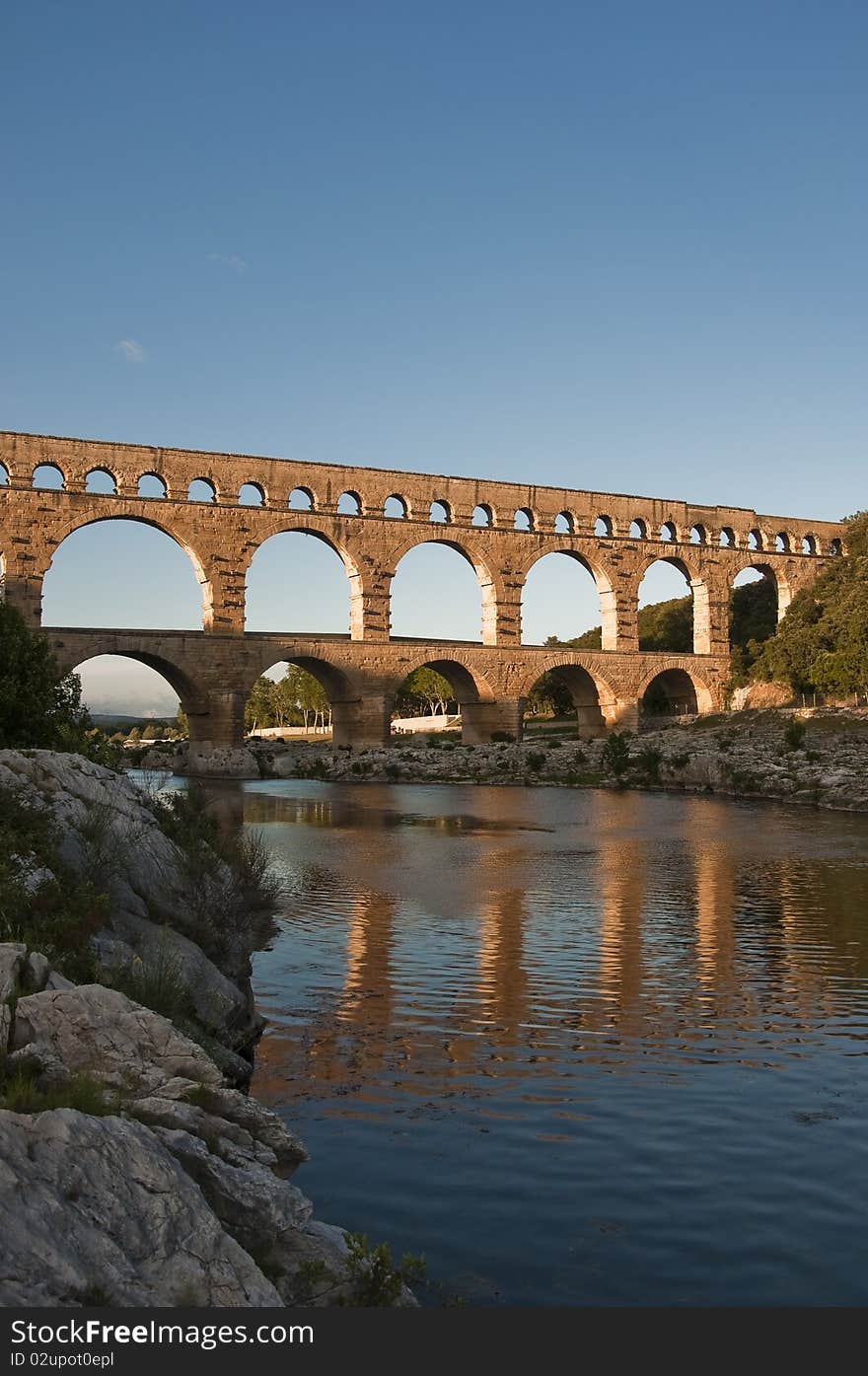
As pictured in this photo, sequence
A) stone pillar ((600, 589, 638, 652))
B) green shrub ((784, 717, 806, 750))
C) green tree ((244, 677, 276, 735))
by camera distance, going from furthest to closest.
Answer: green tree ((244, 677, 276, 735))
stone pillar ((600, 589, 638, 652))
green shrub ((784, 717, 806, 750))

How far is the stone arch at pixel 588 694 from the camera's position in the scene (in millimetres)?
56688

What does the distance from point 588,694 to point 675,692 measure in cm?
733

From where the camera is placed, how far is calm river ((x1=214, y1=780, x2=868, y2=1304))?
5332mm

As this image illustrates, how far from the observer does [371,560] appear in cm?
5156

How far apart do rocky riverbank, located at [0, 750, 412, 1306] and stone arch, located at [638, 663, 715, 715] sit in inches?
2008


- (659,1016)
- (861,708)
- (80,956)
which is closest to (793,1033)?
(659,1016)

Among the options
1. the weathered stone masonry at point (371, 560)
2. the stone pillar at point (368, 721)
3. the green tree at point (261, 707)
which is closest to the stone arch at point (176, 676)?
the weathered stone masonry at point (371, 560)

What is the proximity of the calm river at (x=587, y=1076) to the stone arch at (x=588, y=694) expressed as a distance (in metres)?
39.4

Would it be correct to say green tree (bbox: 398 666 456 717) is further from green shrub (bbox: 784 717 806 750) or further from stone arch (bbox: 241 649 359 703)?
green shrub (bbox: 784 717 806 750)

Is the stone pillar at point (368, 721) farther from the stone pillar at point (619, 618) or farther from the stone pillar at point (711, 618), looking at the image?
the stone pillar at point (711, 618)

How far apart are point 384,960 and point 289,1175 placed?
5.66 m

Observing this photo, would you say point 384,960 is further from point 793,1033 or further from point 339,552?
point 339,552

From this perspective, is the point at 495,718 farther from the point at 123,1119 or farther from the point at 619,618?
the point at 123,1119

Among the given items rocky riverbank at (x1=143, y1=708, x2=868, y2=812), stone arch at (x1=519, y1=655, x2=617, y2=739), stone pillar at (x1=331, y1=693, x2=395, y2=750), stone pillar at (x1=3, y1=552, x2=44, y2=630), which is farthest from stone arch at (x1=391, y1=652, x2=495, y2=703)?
stone pillar at (x1=3, y1=552, x2=44, y2=630)
